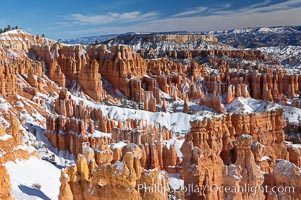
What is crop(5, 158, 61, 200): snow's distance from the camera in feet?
70.5

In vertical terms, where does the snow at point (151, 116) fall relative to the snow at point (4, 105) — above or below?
below

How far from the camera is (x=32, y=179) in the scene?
24.7 m

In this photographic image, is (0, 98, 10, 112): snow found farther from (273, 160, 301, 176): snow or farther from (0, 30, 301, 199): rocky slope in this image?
(273, 160, 301, 176): snow

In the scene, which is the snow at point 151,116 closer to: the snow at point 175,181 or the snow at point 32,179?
the snow at point 175,181

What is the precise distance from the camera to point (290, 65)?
501 feet

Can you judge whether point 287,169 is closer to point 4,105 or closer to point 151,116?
point 4,105

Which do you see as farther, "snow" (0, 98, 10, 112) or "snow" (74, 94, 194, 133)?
"snow" (74, 94, 194, 133)

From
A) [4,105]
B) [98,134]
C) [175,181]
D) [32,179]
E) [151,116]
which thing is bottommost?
[151,116]

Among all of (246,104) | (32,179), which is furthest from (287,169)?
(246,104)

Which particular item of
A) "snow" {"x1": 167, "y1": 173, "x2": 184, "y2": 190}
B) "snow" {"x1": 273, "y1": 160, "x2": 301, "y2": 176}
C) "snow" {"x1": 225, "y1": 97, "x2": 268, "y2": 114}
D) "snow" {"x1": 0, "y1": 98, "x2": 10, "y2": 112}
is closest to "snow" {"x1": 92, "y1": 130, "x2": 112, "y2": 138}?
"snow" {"x1": 0, "y1": 98, "x2": 10, "y2": 112}

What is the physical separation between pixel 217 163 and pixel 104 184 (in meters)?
9.50

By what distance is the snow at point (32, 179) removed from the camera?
21473 mm

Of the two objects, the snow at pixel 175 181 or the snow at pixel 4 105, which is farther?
the snow at pixel 4 105

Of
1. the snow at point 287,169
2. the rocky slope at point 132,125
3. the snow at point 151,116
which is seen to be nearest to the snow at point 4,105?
the rocky slope at point 132,125
